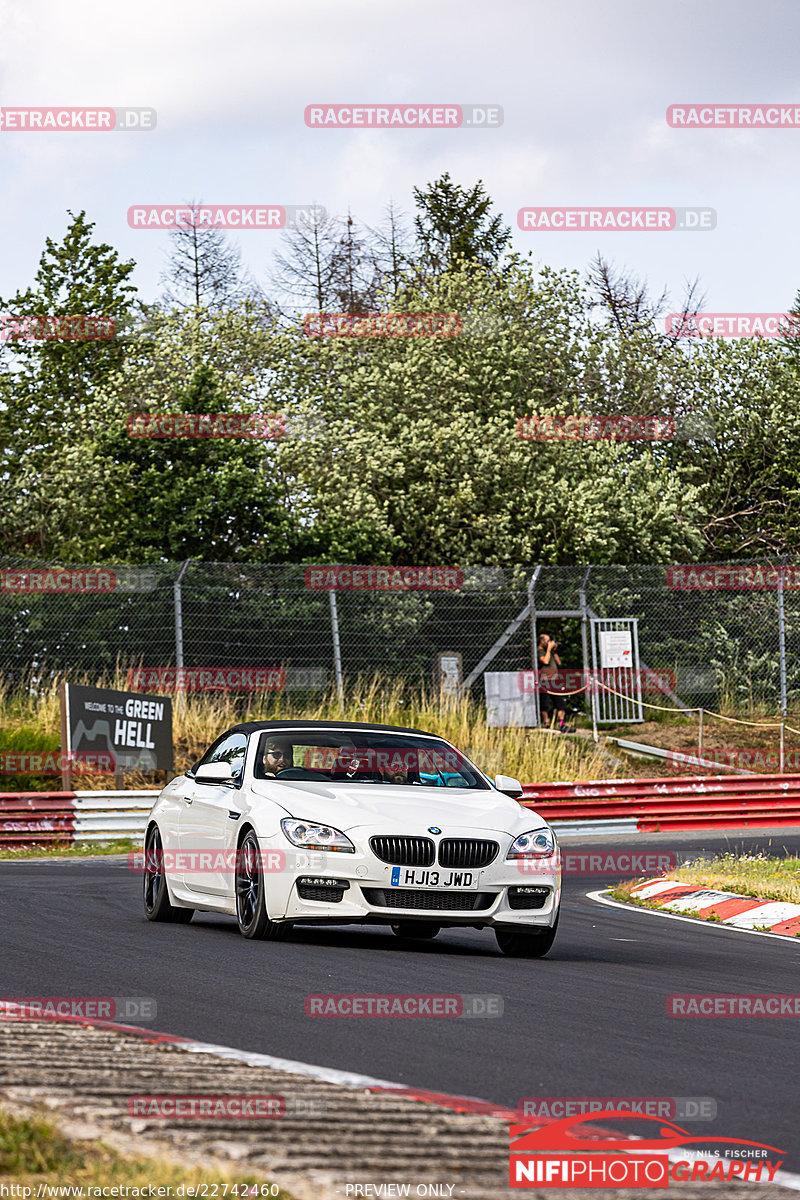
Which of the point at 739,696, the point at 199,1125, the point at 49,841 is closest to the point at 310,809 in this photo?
the point at 199,1125

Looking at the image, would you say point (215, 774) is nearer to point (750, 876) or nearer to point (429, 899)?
point (429, 899)

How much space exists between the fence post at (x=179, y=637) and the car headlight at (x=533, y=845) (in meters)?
14.5

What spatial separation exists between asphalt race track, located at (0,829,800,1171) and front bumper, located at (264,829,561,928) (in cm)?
26

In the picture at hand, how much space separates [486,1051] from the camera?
6367mm

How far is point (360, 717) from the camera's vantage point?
24.5 meters

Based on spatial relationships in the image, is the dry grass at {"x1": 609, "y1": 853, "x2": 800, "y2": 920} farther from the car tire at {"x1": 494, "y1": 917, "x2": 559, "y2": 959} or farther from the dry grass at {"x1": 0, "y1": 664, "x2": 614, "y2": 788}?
the dry grass at {"x1": 0, "y1": 664, "x2": 614, "y2": 788}

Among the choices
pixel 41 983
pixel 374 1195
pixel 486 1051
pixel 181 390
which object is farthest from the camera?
pixel 181 390

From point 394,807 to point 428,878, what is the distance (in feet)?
1.71

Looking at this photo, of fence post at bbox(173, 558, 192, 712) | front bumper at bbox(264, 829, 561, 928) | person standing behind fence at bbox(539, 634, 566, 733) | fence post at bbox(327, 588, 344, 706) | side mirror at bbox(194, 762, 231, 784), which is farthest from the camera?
person standing behind fence at bbox(539, 634, 566, 733)

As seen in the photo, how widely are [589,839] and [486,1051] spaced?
16.4 meters

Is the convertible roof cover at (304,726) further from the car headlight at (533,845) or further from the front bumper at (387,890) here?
the front bumper at (387,890)

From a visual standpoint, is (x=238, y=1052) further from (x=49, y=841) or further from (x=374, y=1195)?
(x=49, y=841)

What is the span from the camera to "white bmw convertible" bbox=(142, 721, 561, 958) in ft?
31.0

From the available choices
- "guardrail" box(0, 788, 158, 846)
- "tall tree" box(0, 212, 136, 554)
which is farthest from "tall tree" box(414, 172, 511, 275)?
"guardrail" box(0, 788, 158, 846)
